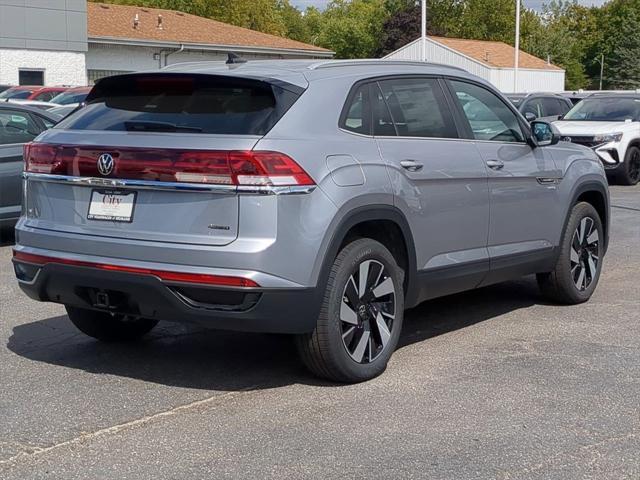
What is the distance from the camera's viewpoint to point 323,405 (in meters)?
5.18

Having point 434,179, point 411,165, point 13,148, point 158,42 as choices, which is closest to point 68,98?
point 13,148

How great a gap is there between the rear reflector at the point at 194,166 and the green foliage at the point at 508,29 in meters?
68.1

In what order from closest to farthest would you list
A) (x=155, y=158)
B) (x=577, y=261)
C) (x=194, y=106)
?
(x=155, y=158) < (x=194, y=106) < (x=577, y=261)

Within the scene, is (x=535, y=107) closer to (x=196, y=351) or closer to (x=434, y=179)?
(x=434, y=179)

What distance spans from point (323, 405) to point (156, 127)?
1.67 m

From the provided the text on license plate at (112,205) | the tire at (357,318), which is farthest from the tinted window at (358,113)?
the text on license plate at (112,205)

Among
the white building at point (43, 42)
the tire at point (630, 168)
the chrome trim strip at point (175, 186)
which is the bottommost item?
the tire at point (630, 168)

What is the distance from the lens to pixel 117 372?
5.77m

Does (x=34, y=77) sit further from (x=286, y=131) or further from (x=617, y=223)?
(x=286, y=131)

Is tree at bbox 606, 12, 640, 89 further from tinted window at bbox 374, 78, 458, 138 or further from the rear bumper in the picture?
the rear bumper

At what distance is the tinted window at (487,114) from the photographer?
21.5 ft

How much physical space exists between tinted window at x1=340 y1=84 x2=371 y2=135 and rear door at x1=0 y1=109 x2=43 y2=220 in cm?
577

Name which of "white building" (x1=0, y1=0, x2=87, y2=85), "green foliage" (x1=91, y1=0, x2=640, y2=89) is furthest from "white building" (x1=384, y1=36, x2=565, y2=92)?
"white building" (x1=0, y1=0, x2=87, y2=85)

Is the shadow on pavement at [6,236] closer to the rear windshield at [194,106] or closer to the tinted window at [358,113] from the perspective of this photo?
the rear windshield at [194,106]
